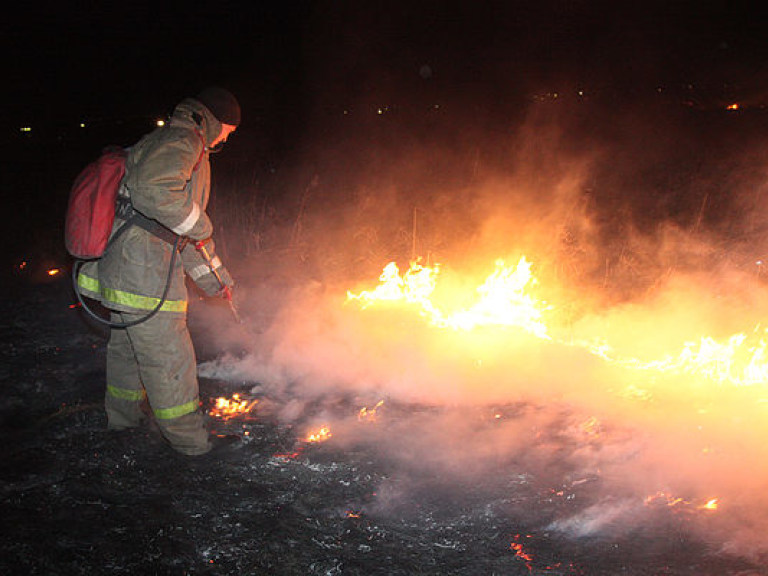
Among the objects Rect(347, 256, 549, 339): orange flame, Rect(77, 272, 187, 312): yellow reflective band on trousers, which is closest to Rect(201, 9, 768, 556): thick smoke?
Rect(347, 256, 549, 339): orange flame

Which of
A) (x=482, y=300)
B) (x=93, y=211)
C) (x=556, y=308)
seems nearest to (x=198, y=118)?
(x=93, y=211)

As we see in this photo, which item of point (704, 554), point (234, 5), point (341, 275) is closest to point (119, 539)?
point (704, 554)

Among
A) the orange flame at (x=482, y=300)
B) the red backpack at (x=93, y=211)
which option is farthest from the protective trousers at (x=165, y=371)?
the orange flame at (x=482, y=300)

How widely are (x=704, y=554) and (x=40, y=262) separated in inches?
355

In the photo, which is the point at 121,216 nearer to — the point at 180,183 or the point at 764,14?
the point at 180,183

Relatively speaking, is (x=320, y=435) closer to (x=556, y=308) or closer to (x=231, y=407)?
(x=231, y=407)

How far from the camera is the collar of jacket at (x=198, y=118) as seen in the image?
3340 millimetres

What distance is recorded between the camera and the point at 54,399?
172 inches

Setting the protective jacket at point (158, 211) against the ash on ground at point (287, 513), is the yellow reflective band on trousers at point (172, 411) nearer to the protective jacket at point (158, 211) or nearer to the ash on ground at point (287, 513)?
the ash on ground at point (287, 513)

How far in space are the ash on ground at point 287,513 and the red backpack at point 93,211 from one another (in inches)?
55.2

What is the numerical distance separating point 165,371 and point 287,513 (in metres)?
1.23

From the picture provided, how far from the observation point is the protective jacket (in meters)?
3.15

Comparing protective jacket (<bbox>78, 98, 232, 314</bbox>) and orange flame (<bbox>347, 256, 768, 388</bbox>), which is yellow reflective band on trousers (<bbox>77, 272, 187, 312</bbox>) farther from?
orange flame (<bbox>347, 256, 768, 388</bbox>)

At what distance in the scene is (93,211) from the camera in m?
3.28
